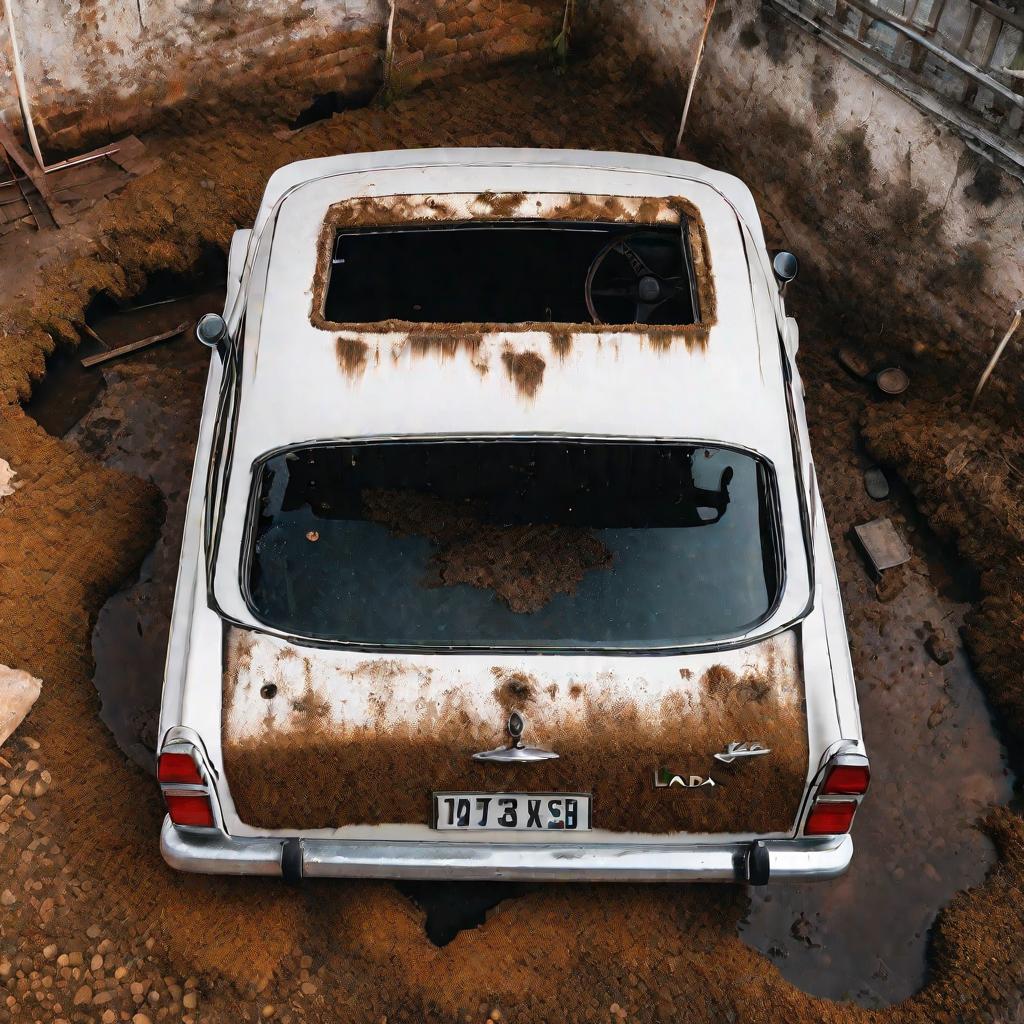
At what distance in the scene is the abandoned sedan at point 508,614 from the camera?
10.1ft

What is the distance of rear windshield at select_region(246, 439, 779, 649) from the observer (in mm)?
3174

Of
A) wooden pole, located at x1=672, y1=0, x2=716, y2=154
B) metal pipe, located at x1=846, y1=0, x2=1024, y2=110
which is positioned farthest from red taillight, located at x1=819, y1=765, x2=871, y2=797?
wooden pole, located at x1=672, y1=0, x2=716, y2=154

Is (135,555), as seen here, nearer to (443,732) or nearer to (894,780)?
(443,732)

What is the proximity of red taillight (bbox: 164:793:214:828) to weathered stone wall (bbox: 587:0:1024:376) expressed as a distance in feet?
13.2

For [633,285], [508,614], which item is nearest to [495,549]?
[508,614]

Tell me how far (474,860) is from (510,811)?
199mm

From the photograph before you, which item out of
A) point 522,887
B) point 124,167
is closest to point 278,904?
point 522,887

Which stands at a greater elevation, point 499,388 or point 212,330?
point 499,388

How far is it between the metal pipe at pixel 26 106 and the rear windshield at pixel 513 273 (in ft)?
8.60

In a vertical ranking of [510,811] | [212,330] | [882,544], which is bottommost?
[882,544]

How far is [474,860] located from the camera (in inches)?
125

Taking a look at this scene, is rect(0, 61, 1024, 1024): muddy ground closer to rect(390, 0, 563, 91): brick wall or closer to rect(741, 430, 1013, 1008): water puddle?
rect(741, 430, 1013, 1008): water puddle

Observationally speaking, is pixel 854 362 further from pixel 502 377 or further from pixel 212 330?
pixel 212 330

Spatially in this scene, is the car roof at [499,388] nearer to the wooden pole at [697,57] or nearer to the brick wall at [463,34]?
the wooden pole at [697,57]
